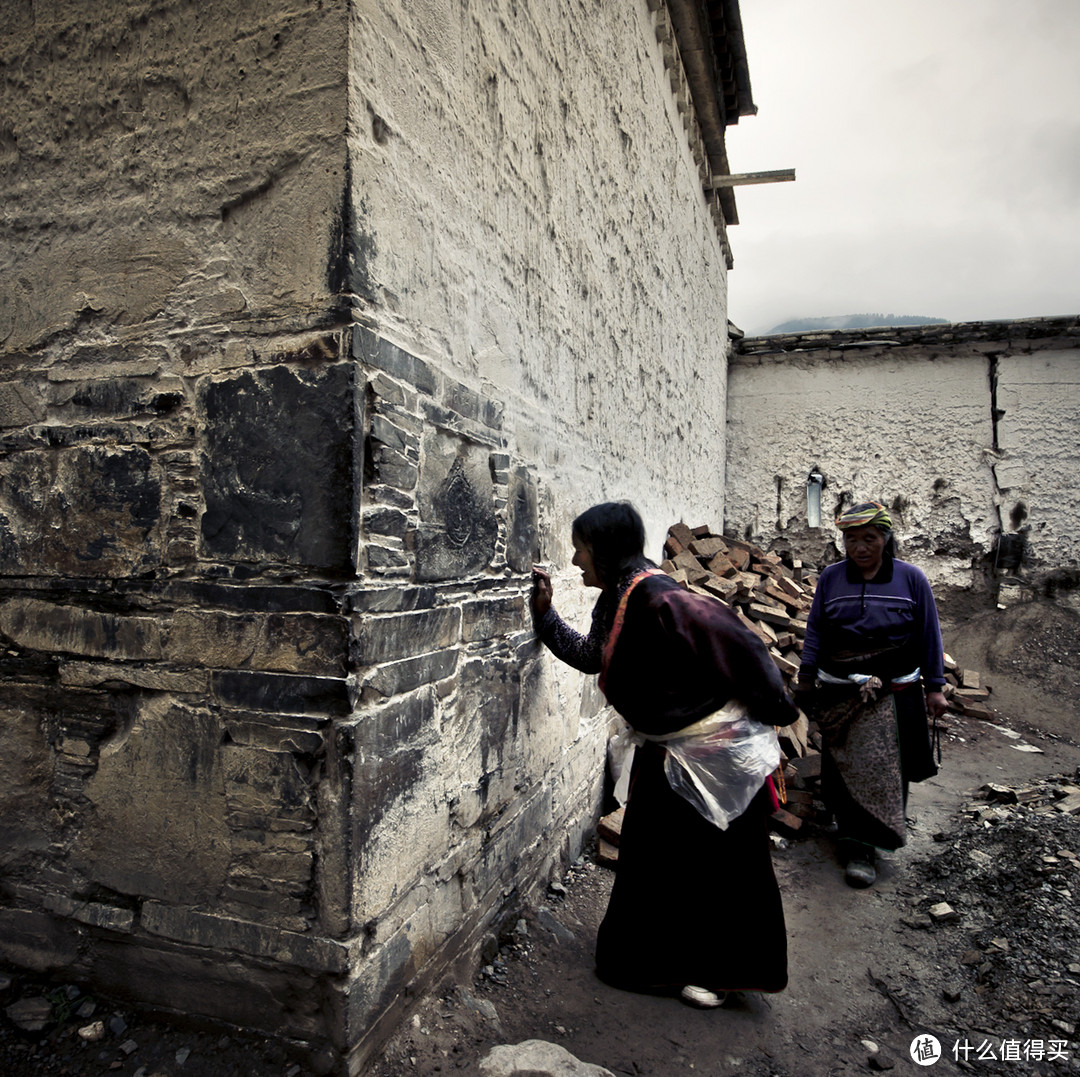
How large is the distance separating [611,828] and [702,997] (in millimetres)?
1079

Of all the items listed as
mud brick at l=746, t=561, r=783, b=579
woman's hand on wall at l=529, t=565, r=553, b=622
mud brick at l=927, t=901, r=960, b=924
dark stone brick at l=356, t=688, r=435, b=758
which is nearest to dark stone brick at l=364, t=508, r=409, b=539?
dark stone brick at l=356, t=688, r=435, b=758

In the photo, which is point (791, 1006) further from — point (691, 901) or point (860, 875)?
point (860, 875)

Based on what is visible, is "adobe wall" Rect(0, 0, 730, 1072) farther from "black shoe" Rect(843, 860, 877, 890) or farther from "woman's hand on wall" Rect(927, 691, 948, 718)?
"woman's hand on wall" Rect(927, 691, 948, 718)

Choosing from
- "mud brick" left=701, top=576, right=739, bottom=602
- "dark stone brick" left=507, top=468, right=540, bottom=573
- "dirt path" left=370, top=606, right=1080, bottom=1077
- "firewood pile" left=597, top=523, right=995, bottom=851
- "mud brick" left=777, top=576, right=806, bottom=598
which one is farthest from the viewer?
"mud brick" left=777, top=576, right=806, bottom=598

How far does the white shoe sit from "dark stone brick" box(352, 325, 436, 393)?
2.21 metres

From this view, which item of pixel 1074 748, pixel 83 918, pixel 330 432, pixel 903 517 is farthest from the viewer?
pixel 903 517

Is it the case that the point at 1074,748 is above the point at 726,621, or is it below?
below

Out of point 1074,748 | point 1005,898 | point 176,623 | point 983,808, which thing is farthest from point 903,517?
point 176,623

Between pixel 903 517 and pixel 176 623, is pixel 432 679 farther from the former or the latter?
pixel 903 517

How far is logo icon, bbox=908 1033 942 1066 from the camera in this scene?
2.18 m

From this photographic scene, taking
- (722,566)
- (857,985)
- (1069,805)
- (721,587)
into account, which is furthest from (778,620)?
(857,985)

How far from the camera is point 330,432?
5.55 feet

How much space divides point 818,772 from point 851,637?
3.94ft

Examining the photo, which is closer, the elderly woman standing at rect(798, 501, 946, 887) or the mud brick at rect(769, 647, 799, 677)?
the elderly woman standing at rect(798, 501, 946, 887)
